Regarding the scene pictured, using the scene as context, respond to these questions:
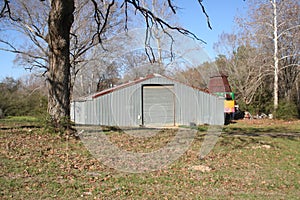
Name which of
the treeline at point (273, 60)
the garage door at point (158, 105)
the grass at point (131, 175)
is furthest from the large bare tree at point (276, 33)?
the grass at point (131, 175)

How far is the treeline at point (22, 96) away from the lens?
82.8ft

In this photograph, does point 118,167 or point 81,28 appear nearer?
point 118,167

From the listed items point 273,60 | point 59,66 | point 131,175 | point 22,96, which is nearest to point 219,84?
point 273,60

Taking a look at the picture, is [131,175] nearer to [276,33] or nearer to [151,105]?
[151,105]

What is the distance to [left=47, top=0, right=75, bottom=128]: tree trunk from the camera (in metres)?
8.59

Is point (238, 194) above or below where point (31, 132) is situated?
below

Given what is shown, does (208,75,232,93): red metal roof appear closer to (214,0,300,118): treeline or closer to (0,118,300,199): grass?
(214,0,300,118): treeline

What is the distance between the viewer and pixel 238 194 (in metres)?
5.18

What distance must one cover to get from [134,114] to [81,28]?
8864mm

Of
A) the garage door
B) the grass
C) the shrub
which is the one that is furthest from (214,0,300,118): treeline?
the grass

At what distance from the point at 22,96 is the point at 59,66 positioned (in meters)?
19.8

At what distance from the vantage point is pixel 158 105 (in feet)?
70.0

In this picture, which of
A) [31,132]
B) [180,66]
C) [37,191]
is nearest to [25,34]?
[180,66]

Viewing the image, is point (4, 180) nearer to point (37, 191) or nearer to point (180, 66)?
point (37, 191)
